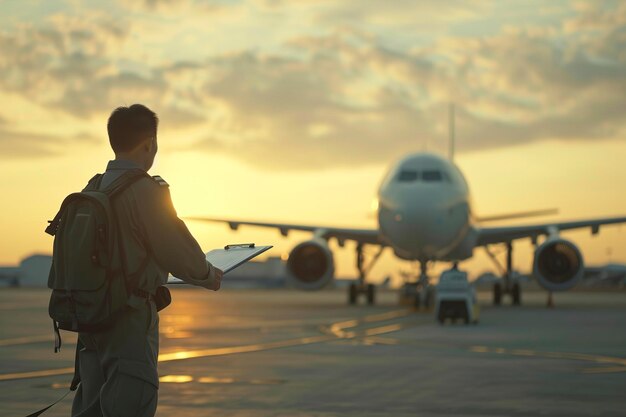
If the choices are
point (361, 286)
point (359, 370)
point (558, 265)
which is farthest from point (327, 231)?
point (359, 370)

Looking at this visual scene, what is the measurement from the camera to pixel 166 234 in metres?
4.06

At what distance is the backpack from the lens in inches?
156

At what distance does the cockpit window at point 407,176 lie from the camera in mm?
26973

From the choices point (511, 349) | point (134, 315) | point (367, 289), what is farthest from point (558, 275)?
point (134, 315)

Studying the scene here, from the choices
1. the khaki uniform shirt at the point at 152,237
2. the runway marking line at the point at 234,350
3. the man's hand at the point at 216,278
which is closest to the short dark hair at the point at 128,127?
the khaki uniform shirt at the point at 152,237

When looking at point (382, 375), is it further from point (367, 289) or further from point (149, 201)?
point (367, 289)

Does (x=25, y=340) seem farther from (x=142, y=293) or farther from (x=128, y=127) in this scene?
(x=142, y=293)

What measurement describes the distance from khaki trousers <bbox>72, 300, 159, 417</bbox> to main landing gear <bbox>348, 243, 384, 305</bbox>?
26.7 metres

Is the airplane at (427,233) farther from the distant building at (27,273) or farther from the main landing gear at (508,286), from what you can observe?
the distant building at (27,273)

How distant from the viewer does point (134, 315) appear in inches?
160

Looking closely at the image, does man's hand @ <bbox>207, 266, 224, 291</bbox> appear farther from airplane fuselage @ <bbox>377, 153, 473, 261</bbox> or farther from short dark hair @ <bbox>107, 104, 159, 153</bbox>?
airplane fuselage @ <bbox>377, 153, 473, 261</bbox>

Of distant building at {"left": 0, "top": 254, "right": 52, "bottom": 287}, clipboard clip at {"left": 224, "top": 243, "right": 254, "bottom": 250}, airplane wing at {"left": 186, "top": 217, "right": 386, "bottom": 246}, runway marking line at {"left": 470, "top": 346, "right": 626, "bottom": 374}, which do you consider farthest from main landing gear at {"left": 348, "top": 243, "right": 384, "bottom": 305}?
distant building at {"left": 0, "top": 254, "right": 52, "bottom": 287}

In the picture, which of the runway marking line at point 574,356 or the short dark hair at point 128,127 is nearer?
the short dark hair at point 128,127

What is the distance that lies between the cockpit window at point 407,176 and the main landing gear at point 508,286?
5336 millimetres
